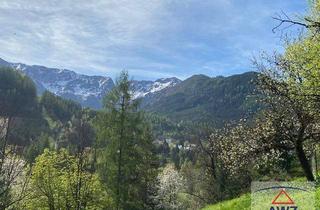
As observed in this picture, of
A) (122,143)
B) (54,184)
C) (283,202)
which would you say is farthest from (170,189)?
(283,202)

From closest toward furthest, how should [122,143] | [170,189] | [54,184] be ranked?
1. [54,184]
2. [122,143]
3. [170,189]

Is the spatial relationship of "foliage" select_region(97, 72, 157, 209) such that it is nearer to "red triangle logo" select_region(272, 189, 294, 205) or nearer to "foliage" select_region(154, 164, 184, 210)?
"foliage" select_region(154, 164, 184, 210)

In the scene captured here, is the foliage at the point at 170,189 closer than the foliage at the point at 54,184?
No

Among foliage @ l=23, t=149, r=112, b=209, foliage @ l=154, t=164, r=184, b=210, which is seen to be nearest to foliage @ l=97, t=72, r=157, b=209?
foliage @ l=23, t=149, r=112, b=209

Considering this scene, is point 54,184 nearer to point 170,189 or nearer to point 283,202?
point 283,202

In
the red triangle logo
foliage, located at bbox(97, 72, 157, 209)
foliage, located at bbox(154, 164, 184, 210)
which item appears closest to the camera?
the red triangle logo

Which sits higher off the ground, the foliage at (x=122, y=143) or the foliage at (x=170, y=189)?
the foliage at (x=122, y=143)

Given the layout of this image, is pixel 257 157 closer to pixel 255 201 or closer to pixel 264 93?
pixel 264 93

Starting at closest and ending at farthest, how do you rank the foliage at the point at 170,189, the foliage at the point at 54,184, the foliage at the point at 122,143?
the foliage at the point at 54,184, the foliage at the point at 122,143, the foliage at the point at 170,189

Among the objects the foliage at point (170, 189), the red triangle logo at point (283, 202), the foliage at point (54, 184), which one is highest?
the red triangle logo at point (283, 202)

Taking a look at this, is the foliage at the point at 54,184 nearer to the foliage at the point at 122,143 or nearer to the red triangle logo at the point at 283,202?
the foliage at the point at 122,143

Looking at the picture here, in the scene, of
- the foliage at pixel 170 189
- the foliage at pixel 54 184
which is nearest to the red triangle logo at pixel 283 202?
the foliage at pixel 54 184

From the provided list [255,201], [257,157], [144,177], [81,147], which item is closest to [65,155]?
[144,177]

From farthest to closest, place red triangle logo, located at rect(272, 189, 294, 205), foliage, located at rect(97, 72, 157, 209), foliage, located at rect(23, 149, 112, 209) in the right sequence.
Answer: foliage, located at rect(97, 72, 157, 209) → foliage, located at rect(23, 149, 112, 209) → red triangle logo, located at rect(272, 189, 294, 205)
